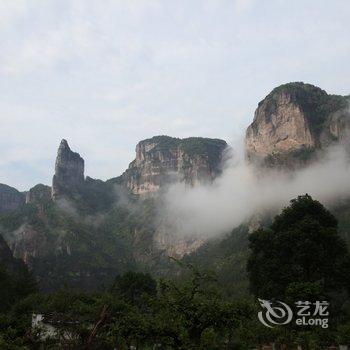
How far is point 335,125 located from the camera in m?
173

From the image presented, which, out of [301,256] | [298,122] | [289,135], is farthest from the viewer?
[289,135]

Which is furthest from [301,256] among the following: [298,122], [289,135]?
[289,135]

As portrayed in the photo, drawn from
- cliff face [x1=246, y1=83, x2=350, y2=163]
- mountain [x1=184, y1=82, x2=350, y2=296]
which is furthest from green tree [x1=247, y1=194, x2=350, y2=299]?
cliff face [x1=246, y1=83, x2=350, y2=163]

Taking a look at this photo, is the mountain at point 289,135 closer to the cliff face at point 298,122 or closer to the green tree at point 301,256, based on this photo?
the cliff face at point 298,122

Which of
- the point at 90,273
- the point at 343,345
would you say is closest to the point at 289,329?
the point at 343,345

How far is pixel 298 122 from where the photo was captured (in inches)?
7215

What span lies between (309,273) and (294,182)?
136 m

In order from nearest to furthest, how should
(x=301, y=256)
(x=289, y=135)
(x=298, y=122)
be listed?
(x=301, y=256) < (x=298, y=122) < (x=289, y=135)

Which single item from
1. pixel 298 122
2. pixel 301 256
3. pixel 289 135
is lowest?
pixel 301 256

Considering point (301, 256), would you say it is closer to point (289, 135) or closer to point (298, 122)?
point (298, 122)

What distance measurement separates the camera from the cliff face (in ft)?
576

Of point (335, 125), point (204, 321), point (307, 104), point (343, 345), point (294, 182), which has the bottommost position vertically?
point (343, 345)

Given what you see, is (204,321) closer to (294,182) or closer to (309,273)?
(309,273)

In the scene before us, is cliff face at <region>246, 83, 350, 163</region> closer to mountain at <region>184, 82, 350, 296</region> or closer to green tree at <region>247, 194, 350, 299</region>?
mountain at <region>184, 82, 350, 296</region>
